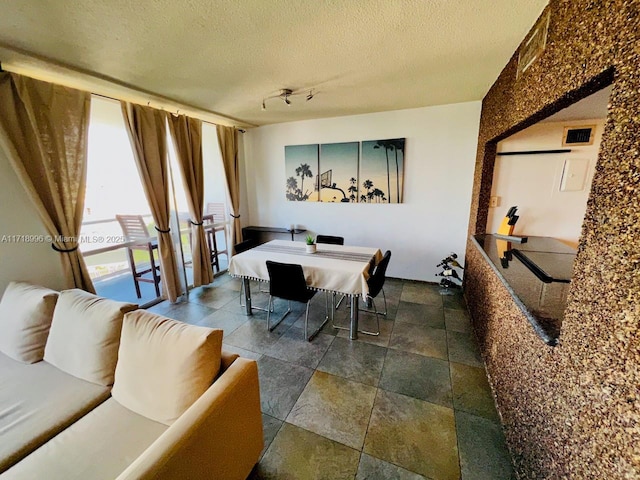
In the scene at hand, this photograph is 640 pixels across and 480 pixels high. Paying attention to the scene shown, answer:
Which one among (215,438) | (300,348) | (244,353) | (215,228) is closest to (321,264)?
(300,348)

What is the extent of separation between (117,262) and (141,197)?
1.26m

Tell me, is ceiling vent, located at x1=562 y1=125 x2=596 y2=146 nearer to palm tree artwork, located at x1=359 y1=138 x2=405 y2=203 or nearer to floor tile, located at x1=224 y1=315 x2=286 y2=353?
palm tree artwork, located at x1=359 y1=138 x2=405 y2=203

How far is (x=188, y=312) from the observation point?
303 centimetres

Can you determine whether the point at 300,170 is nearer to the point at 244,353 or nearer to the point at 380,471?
the point at 244,353

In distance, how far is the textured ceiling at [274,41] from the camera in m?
1.36

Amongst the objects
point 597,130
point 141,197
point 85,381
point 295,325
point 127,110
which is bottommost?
point 295,325

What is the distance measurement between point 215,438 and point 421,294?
9.63 ft

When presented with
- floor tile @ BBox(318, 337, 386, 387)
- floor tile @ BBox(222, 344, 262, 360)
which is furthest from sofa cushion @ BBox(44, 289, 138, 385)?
floor tile @ BBox(318, 337, 386, 387)

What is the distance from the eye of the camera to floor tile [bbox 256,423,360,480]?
4.34 ft

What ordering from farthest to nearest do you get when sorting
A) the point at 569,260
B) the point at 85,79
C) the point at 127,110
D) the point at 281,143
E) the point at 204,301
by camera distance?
the point at 281,143, the point at 204,301, the point at 127,110, the point at 85,79, the point at 569,260

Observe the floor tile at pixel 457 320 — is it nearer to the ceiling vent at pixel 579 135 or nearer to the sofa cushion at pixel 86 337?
the ceiling vent at pixel 579 135

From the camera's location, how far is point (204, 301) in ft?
10.9

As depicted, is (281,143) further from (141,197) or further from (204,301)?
(204,301)

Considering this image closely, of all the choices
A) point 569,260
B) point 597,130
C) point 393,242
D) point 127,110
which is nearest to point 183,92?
point 127,110
